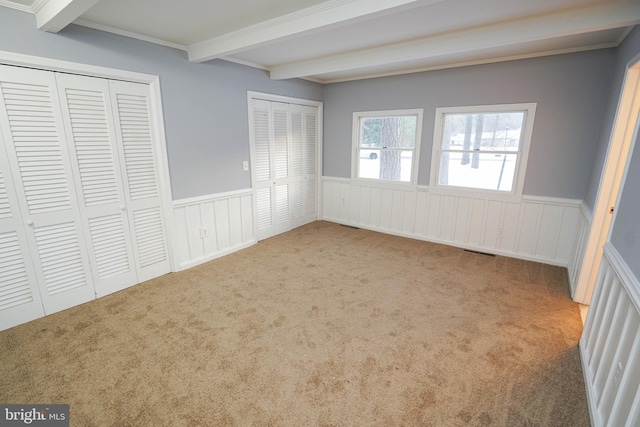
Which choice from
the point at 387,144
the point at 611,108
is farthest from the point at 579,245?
the point at 387,144

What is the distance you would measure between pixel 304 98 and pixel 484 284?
374cm

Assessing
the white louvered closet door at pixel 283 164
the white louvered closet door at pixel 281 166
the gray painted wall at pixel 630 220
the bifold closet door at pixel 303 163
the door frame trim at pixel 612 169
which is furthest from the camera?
the bifold closet door at pixel 303 163

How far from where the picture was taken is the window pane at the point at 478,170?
3.78 meters

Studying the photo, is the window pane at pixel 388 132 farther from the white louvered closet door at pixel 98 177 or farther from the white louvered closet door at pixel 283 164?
the white louvered closet door at pixel 98 177

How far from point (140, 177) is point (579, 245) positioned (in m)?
4.71

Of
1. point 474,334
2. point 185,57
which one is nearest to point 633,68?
point 474,334

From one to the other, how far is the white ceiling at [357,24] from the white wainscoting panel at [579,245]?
1680mm

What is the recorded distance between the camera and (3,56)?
211 cm

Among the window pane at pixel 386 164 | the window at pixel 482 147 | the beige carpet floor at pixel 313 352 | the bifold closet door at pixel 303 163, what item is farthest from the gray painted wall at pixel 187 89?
the window at pixel 482 147

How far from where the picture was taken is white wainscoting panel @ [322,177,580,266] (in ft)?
11.7

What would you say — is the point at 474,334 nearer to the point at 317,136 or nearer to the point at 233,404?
A: the point at 233,404

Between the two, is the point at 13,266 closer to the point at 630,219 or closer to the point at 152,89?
the point at 152,89

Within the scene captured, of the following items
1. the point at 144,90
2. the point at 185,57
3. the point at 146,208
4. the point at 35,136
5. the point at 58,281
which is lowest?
the point at 58,281

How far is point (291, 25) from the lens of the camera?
2.36 meters
